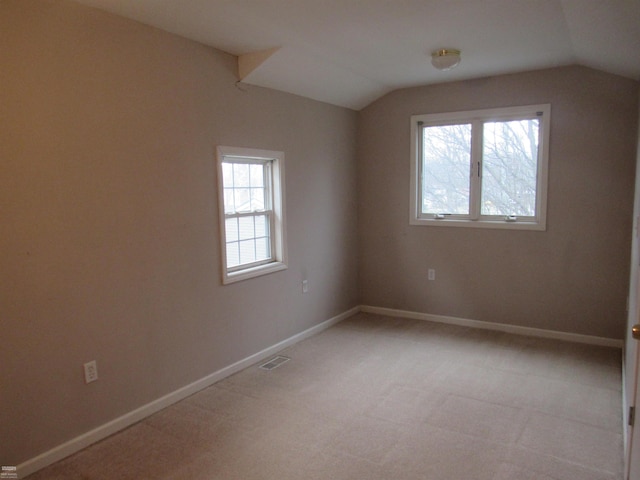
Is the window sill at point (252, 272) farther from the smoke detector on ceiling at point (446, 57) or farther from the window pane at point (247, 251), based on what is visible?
the smoke detector on ceiling at point (446, 57)

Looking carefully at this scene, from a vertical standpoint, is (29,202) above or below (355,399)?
above

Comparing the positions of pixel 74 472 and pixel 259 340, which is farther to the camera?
pixel 259 340

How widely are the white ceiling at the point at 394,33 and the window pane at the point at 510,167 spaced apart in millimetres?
532

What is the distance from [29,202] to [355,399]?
87.4 inches

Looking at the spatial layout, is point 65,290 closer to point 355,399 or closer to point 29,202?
point 29,202

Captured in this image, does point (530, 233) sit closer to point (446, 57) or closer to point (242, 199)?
point (446, 57)

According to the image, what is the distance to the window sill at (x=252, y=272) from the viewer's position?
333 centimetres

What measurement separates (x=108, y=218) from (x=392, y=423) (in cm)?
204

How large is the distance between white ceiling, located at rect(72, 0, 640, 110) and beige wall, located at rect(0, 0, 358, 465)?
24 centimetres

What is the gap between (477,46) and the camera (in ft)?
10.5

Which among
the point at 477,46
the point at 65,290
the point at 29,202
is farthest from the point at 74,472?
the point at 477,46

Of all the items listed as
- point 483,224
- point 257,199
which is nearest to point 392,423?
point 257,199

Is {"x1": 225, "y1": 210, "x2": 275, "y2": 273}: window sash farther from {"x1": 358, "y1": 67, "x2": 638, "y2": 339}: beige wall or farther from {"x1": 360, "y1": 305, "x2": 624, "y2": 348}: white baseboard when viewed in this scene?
{"x1": 360, "y1": 305, "x2": 624, "y2": 348}: white baseboard

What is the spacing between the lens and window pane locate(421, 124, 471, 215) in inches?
171
